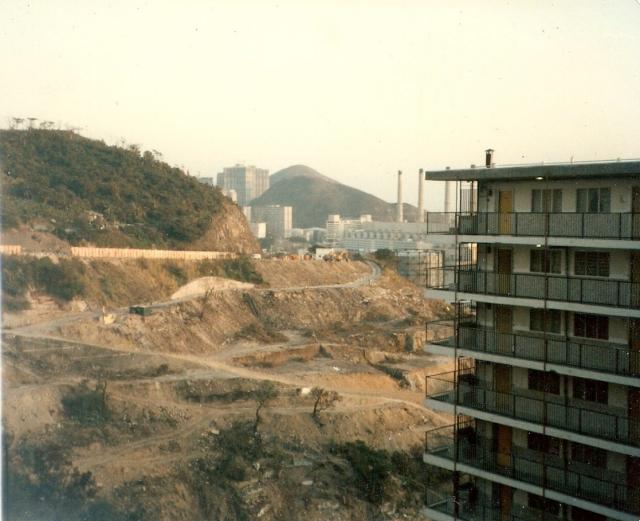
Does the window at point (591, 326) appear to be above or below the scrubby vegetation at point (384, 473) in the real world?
above

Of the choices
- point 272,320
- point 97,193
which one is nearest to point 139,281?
point 272,320

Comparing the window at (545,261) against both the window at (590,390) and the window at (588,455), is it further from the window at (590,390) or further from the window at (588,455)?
the window at (588,455)

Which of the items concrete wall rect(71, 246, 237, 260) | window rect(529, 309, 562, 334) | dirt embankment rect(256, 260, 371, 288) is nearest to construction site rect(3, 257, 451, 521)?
concrete wall rect(71, 246, 237, 260)

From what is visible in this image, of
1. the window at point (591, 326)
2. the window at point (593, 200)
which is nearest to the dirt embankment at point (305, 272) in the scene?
the window at point (591, 326)

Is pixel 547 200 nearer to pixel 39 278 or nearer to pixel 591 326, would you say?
pixel 591 326

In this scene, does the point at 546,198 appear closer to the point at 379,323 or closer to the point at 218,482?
the point at 218,482
